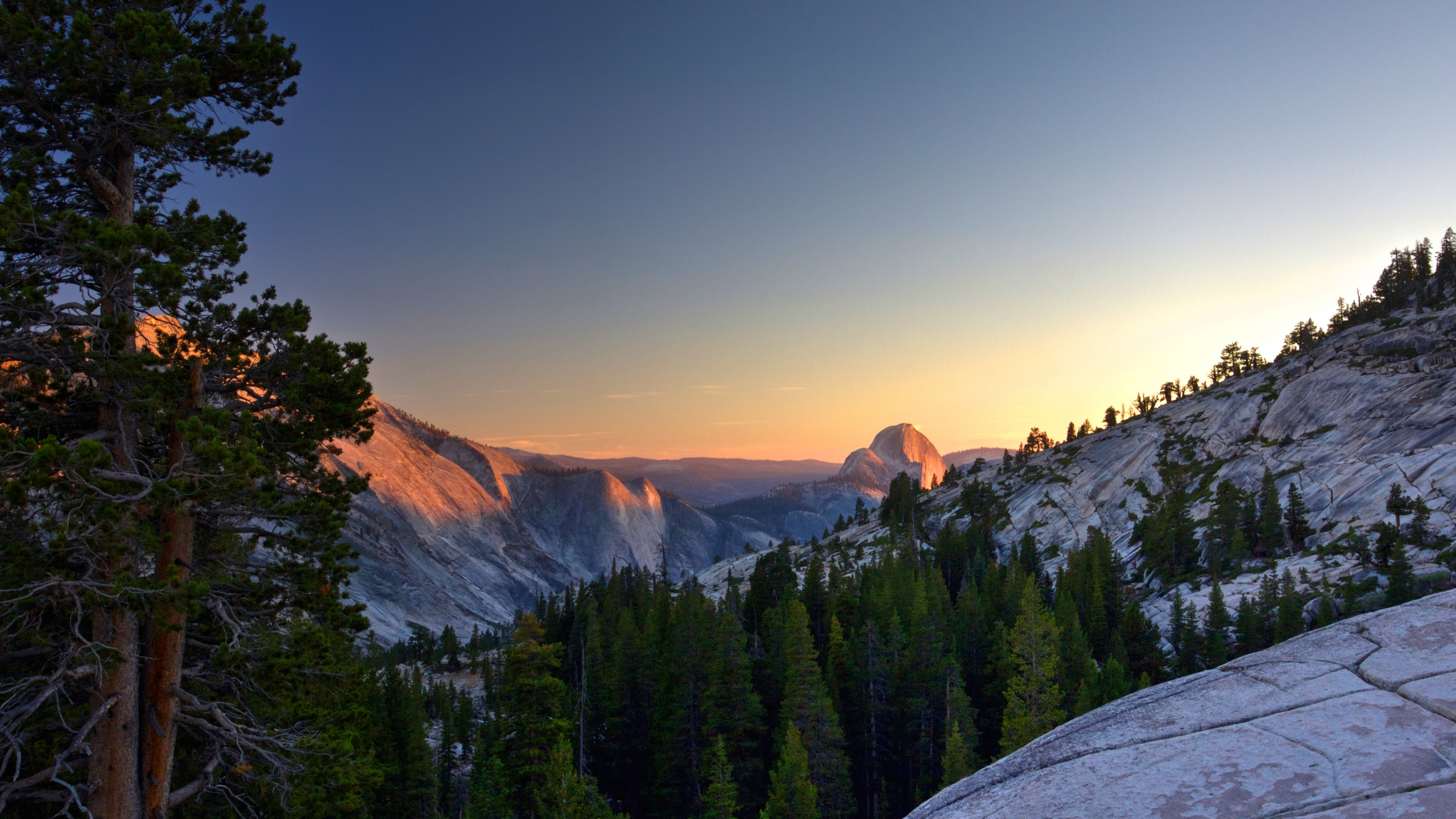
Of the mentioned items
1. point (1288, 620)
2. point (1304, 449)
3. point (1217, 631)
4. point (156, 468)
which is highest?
point (156, 468)

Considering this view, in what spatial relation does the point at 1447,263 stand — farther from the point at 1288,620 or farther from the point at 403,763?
the point at 403,763

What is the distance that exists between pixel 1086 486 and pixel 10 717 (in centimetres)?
13921

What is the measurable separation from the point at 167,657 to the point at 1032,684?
109 ft

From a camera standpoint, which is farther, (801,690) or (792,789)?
(801,690)

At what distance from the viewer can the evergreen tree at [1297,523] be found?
75562 mm

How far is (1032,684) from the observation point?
110 feet

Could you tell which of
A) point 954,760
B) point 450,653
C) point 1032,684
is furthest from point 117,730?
point 450,653

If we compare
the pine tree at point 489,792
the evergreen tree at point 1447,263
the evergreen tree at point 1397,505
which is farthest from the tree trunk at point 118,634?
the evergreen tree at point 1447,263

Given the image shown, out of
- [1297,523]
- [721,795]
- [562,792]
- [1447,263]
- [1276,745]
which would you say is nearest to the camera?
[1276,745]

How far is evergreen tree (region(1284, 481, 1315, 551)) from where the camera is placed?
7556 cm

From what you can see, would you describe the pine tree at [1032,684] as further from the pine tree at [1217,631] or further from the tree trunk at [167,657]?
the tree trunk at [167,657]

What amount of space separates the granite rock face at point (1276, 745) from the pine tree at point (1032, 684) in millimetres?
25400

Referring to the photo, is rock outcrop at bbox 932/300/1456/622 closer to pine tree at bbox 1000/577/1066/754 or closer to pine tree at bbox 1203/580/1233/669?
pine tree at bbox 1203/580/1233/669

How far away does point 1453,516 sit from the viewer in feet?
218
